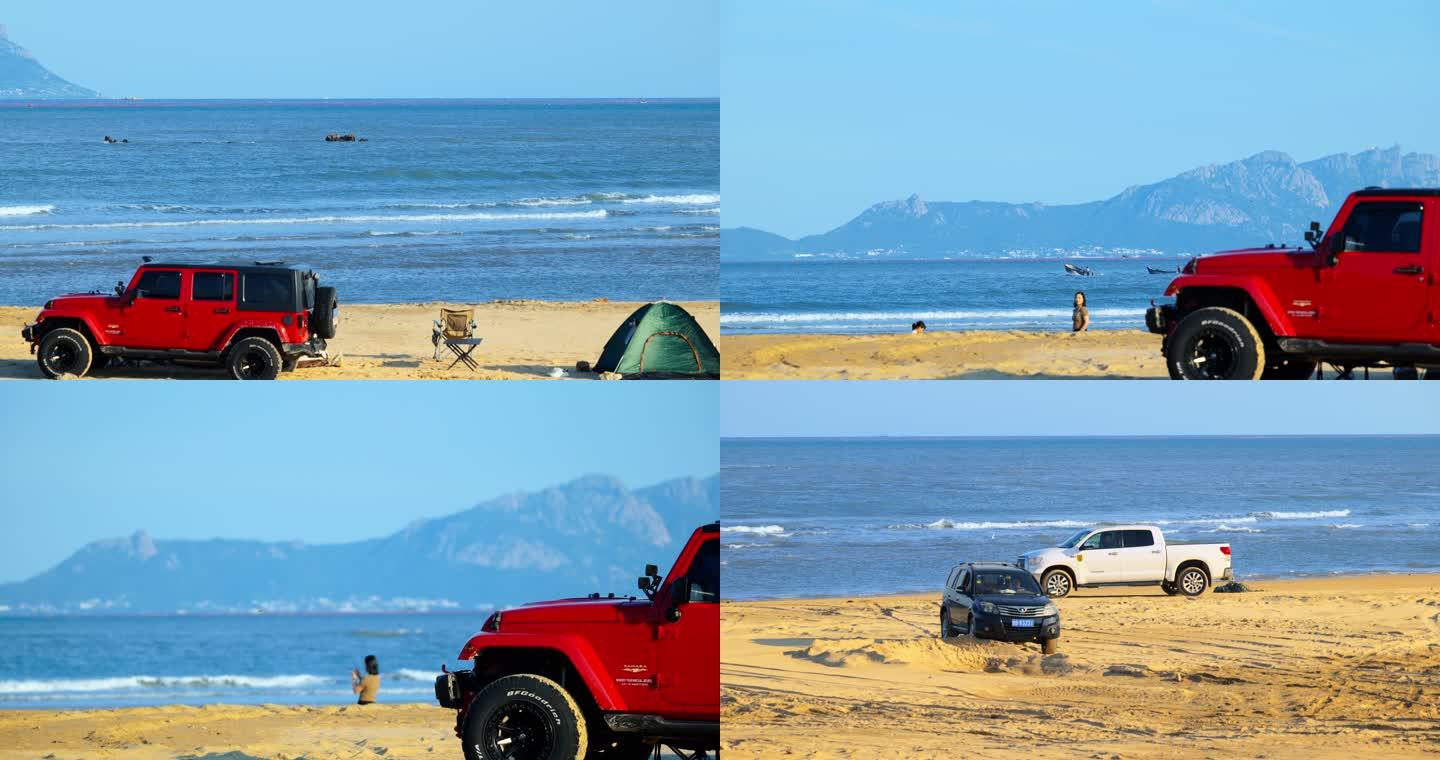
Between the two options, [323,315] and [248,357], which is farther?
[323,315]

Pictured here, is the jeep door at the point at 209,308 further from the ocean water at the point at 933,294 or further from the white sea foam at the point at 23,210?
the white sea foam at the point at 23,210

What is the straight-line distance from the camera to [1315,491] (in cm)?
6969

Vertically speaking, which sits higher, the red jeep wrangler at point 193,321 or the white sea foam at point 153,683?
the red jeep wrangler at point 193,321

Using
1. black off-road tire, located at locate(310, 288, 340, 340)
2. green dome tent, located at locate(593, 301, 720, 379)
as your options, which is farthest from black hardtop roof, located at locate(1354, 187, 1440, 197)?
black off-road tire, located at locate(310, 288, 340, 340)

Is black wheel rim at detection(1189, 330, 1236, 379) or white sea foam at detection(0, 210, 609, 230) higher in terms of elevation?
white sea foam at detection(0, 210, 609, 230)

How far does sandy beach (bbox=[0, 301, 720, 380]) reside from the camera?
2180 centimetres

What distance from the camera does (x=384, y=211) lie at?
188 feet

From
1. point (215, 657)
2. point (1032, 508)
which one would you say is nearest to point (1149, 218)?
point (1032, 508)

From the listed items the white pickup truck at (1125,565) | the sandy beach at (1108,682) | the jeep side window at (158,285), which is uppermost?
the jeep side window at (158,285)

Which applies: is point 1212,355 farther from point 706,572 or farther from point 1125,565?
point 1125,565

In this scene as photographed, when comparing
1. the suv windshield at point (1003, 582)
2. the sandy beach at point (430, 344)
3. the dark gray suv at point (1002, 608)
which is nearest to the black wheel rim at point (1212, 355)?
the dark gray suv at point (1002, 608)

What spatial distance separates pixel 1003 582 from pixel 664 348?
568cm

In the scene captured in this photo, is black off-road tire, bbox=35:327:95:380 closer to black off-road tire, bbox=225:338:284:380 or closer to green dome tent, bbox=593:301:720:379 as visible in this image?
black off-road tire, bbox=225:338:284:380

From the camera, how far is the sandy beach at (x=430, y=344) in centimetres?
2180
